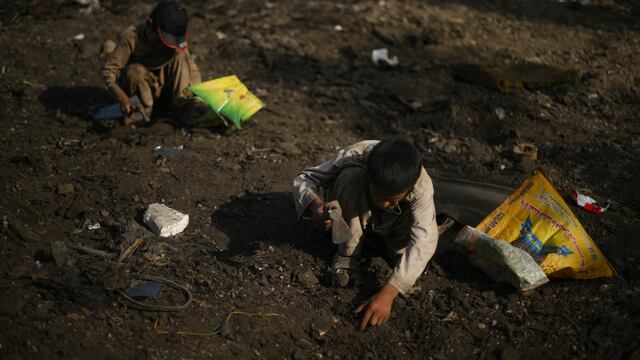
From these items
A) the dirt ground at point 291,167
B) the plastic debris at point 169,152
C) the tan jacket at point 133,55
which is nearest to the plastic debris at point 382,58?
the dirt ground at point 291,167

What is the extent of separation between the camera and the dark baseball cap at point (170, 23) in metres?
4.35

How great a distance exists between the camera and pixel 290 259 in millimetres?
3502

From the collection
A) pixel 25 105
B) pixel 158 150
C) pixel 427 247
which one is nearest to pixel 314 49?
pixel 158 150

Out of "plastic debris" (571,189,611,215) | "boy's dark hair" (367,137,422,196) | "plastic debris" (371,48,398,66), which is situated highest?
"boy's dark hair" (367,137,422,196)

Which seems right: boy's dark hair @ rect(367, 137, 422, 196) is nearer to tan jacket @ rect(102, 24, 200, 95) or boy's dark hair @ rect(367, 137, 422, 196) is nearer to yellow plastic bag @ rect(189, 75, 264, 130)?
yellow plastic bag @ rect(189, 75, 264, 130)

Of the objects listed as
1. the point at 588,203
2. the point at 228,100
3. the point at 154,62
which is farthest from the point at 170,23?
the point at 588,203

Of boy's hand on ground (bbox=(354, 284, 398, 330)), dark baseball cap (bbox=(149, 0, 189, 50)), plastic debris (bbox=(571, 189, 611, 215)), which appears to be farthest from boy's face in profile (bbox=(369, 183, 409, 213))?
dark baseball cap (bbox=(149, 0, 189, 50))

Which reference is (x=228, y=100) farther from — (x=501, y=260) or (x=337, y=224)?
(x=501, y=260)

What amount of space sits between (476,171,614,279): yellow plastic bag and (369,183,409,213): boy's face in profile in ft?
2.23

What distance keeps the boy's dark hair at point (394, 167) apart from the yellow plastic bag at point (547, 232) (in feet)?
2.80

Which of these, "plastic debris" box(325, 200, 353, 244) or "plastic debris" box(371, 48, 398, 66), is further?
"plastic debris" box(371, 48, 398, 66)

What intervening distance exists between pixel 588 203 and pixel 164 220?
2804 mm

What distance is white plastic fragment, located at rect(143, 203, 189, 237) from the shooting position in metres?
3.57

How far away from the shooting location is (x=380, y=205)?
3033 mm
